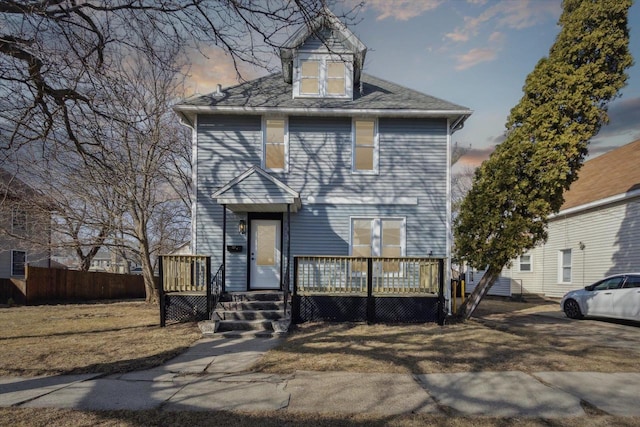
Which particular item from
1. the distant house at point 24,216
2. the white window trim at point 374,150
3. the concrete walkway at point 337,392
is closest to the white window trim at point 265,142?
the white window trim at point 374,150

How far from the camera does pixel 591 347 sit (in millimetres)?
6988

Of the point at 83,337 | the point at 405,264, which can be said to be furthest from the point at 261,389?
the point at 405,264

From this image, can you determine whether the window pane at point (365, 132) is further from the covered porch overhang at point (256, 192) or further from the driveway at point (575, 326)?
the driveway at point (575, 326)

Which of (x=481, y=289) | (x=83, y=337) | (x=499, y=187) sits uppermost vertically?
(x=499, y=187)

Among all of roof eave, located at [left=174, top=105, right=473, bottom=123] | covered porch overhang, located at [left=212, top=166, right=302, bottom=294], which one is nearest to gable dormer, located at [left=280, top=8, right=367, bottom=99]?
roof eave, located at [left=174, top=105, right=473, bottom=123]

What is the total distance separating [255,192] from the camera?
9648 mm

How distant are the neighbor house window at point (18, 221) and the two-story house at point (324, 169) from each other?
7.33m

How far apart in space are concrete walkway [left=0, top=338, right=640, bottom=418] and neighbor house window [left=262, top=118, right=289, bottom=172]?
6.60m

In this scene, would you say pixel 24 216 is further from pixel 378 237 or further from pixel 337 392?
pixel 337 392

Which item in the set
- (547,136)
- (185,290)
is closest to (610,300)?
(547,136)

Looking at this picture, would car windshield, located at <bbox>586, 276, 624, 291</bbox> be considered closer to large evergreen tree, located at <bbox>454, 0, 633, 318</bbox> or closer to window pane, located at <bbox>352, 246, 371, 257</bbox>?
large evergreen tree, located at <bbox>454, 0, 633, 318</bbox>

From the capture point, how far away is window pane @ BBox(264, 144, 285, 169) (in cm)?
1112

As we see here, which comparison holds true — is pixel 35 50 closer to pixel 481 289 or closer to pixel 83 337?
pixel 83 337

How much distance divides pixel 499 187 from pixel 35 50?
363 inches
